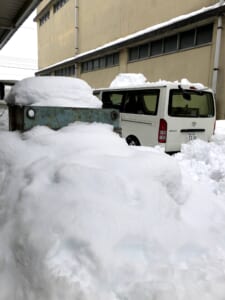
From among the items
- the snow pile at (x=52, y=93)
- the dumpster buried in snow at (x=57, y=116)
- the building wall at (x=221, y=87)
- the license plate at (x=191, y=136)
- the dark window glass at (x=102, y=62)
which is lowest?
the license plate at (x=191, y=136)

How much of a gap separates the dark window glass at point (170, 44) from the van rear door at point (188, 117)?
5.39 meters

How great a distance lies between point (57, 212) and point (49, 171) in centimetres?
42

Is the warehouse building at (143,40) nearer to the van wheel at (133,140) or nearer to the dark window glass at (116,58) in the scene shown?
the dark window glass at (116,58)

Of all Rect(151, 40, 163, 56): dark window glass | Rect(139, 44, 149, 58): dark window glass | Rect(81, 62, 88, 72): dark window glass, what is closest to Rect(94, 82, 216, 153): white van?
Rect(151, 40, 163, 56): dark window glass

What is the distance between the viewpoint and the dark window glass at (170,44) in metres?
10.5

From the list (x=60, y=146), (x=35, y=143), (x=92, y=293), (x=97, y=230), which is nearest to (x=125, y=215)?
(x=97, y=230)

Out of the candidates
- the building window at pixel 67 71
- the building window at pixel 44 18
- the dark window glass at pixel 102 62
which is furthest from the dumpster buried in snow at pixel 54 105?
the building window at pixel 44 18

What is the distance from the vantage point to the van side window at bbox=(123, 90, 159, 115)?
572 cm

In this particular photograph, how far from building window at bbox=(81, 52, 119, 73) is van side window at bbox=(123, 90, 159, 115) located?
8438mm

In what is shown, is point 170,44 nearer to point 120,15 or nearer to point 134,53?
point 134,53

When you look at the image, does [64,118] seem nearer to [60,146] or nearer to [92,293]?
[60,146]

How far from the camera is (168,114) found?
5.45 m

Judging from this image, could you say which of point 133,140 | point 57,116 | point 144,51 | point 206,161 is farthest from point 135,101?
point 144,51

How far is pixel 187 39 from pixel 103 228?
995cm
